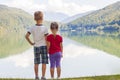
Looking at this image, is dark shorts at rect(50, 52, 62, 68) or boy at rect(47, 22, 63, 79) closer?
boy at rect(47, 22, 63, 79)

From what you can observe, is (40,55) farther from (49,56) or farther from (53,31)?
(53,31)

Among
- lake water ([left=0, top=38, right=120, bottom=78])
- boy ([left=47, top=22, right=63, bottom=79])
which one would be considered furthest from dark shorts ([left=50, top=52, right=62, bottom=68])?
lake water ([left=0, top=38, right=120, bottom=78])

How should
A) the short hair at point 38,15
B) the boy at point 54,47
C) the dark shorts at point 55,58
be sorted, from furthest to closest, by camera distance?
the dark shorts at point 55,58 → the boy at point 54,47 → the short hair at point 38,15

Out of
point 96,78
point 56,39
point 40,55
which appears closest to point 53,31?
point 56,39

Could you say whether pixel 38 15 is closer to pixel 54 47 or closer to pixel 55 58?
pixel 54 47

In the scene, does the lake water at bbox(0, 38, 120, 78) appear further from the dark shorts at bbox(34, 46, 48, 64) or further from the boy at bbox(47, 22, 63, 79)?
the boy at bbox(47, 22, 63, 79)

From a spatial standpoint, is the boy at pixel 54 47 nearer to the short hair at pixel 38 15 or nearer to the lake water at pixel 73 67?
the short hair at pixel 38 15

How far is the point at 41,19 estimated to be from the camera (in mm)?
12094

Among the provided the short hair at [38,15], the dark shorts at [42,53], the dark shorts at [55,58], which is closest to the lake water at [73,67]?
the dark shorts at [42,53]

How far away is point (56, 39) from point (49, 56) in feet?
2.48

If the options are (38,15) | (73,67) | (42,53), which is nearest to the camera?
(38,15)

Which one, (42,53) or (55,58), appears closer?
(55,58)

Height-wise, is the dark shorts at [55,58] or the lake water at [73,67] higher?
the dark shorts at [55,58]

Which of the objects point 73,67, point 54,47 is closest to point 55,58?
point 54,47
